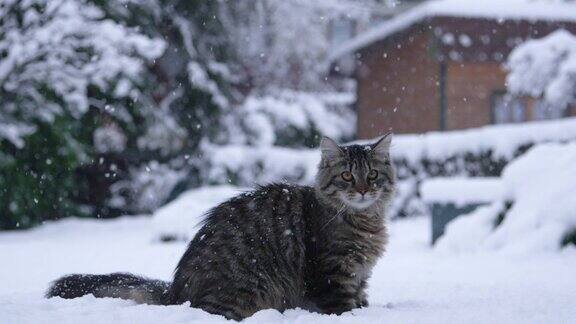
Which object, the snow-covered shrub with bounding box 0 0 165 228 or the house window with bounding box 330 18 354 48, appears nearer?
the snow-covered shrub with bounding box 0 0 165 228

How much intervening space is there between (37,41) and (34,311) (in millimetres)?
7534

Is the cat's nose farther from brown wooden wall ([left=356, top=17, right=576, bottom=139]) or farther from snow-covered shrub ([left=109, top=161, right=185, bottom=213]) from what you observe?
brown wooden wall ([left=356, top=17, right=576, bottom=139])

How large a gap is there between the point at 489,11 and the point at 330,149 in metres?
12.3

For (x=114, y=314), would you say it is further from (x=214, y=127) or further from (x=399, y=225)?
(x=214, y=127)

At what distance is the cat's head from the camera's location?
3.66 m

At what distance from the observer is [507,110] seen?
1625 centimetres

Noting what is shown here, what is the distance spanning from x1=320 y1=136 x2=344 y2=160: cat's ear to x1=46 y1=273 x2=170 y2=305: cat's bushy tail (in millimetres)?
1283

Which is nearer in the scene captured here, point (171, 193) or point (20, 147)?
point (20, 147)

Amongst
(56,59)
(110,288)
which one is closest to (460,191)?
(110,288)

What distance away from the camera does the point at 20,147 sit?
998 cm

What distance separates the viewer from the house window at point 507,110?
1608cm

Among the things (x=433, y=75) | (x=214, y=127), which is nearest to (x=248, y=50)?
(x=214, y=127)

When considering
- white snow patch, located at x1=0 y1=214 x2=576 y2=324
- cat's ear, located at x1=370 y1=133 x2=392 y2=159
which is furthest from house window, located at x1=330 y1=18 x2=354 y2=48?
cat's ear, located at x1=370 y1=133 x2=392 y2=159

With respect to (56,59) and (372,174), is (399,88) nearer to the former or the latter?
(56,59)
